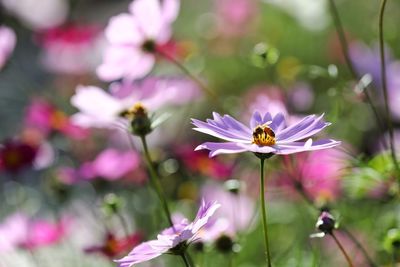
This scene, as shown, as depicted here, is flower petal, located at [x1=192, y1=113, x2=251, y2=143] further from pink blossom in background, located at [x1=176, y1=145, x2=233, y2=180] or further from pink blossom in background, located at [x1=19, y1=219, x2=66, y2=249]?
pink blossom in background, located at [x1=19, y1=219, x2=66, y2=249]

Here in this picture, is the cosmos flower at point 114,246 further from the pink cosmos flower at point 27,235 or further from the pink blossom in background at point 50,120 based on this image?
the pink blossom in background at point 50,120

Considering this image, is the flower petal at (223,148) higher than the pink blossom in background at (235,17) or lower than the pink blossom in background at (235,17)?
lower

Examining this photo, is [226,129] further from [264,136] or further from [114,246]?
[114,246]

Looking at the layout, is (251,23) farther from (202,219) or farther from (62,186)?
(202,219)

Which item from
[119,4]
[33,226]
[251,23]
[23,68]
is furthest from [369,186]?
[119,4]

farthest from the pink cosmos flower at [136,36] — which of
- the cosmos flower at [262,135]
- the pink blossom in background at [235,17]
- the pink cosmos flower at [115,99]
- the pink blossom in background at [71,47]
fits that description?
the pink blossom in background at [235,17]

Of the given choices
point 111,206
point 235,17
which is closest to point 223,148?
point 111,206

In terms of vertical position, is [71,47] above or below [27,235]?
above

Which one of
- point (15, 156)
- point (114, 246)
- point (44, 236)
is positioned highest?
point (15, 156)
